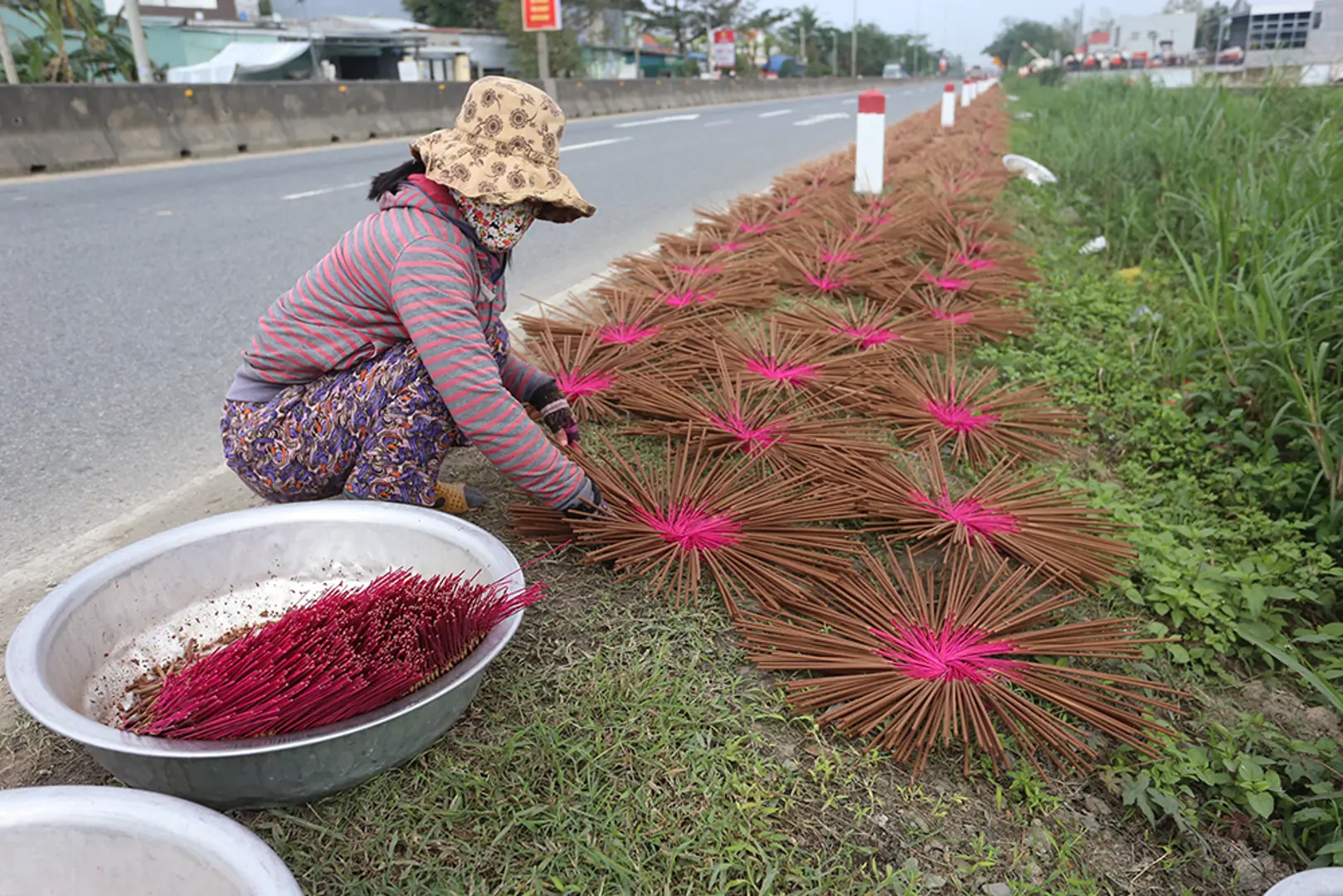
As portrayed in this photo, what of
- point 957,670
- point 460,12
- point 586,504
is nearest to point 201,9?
point 460,12

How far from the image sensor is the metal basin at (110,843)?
84 cm

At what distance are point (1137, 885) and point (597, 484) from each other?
43.5 inches

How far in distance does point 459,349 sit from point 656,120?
13506 mm

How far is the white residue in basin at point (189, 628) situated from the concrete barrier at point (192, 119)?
7611 mm

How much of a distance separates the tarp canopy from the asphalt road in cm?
2004

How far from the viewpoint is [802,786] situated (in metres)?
1.22

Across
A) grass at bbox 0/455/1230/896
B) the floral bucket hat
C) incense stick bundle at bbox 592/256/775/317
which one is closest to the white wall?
incense stick bundle at bbox 592/256/775/317

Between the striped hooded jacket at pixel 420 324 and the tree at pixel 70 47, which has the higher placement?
the tree at pixel 70 47

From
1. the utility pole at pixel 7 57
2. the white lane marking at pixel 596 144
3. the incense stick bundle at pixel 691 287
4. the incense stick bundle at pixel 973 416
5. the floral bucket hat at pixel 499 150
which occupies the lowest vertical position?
the incense stick bundle at pixel 973 416

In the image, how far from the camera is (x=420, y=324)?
1.49 m

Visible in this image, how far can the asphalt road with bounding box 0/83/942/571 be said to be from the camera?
2148 millimetres

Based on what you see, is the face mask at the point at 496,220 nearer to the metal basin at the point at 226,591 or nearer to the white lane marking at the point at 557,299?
the metal basin at the point at 226,591

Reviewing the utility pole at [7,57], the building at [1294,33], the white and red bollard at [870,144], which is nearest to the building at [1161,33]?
the building at [1294,33]

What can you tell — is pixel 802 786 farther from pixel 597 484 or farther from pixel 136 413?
pixel 136 413
